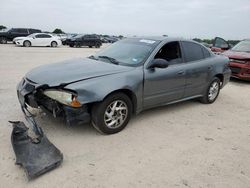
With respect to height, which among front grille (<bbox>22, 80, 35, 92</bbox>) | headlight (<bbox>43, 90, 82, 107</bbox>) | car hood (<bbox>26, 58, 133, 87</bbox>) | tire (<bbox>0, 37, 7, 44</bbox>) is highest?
car hood (<bbox>26, 58, 133, 87</bbox>)

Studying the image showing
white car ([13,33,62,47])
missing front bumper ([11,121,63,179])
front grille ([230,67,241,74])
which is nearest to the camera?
missing front bumper ([11,121,63,179])

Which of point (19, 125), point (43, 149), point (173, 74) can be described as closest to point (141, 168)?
point (43, 149)

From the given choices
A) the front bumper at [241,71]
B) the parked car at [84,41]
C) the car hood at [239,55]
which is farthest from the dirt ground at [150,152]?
the parked car at [84,41]

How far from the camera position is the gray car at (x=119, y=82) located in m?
3.70

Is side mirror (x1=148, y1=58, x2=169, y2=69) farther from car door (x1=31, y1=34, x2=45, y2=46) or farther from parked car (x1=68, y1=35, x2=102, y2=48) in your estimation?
parked car (x1=68, y1=35, x2=102, y2=48)

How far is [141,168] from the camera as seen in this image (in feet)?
10.5

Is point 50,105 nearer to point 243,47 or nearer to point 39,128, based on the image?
point 39,128

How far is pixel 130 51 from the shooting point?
15.9 feet

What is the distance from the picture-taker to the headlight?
11.8 ft

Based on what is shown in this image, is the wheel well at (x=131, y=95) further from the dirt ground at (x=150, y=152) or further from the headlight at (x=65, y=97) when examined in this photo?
the headlight at (x=65, y=97)

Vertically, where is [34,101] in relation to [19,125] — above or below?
above

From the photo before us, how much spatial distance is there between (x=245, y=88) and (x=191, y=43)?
12.3ft

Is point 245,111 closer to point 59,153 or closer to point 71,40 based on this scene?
point 59,153

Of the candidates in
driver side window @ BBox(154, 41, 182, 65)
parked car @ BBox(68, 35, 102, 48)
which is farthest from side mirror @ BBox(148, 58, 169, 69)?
parked car @ BBox(68, 35, 102, 48)
